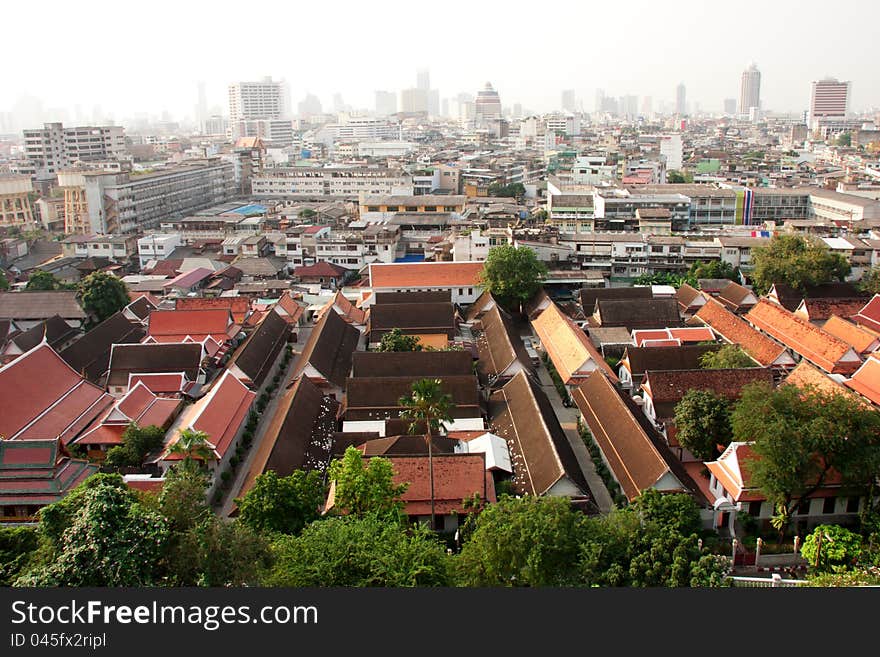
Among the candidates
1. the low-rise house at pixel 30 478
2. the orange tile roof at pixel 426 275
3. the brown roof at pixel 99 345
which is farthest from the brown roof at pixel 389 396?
the orange tile roof at pixel 426 275

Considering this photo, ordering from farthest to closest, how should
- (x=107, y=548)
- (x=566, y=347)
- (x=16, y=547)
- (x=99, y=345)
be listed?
(x=99, y=345) < (x=566, y=347) < (x=16, y=547) < (x=107, y=548)

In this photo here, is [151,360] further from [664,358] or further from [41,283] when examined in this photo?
[664,358]

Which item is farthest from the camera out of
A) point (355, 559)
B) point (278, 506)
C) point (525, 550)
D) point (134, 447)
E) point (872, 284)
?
point (872, 284)

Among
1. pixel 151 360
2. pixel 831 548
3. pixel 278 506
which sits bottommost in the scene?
pixel 831 548

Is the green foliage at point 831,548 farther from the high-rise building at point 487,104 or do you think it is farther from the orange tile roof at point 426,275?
the high-rise building at point 487,104

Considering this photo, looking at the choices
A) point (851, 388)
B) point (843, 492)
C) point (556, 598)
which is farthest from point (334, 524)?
point (851, 388)

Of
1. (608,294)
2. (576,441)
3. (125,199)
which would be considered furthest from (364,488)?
(125,199)
